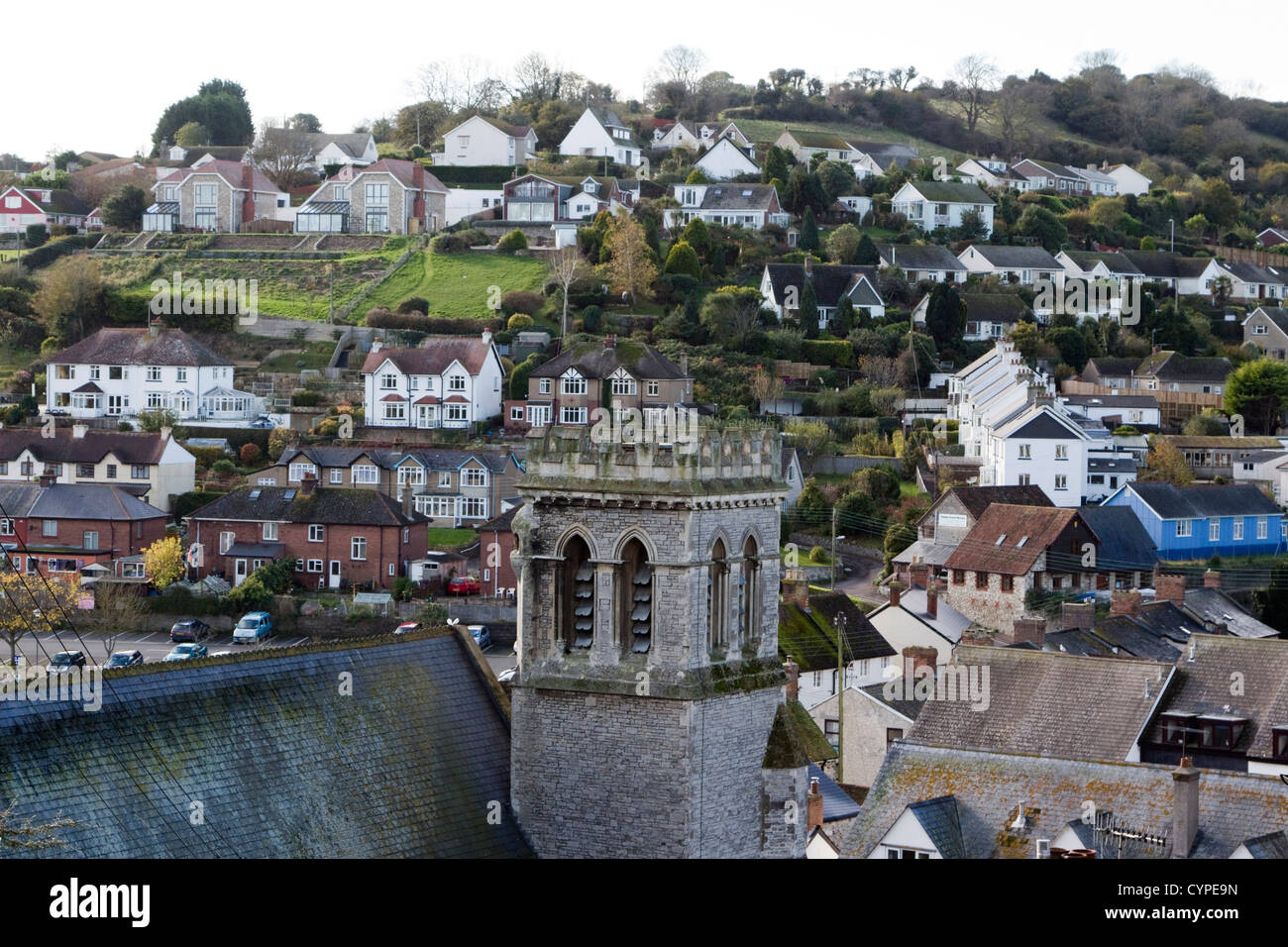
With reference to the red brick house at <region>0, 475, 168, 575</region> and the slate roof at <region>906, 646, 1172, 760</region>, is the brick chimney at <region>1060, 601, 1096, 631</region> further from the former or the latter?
the red brick house at <region>0, 475, 168, 575</region>

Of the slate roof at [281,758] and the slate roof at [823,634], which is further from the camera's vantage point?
the slate roof at [823,634]

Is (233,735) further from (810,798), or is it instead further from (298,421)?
(298,421)

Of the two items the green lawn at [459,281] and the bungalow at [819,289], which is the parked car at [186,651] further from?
the bungalow at [819,289]

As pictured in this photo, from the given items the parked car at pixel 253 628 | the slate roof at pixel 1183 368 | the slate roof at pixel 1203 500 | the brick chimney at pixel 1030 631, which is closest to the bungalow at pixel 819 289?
the slate roof at pixel 1183 368

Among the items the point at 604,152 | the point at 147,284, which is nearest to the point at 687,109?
the point at 604,152

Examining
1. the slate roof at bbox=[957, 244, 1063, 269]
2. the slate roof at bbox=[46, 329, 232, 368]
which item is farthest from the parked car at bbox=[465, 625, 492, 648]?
the slate roof at bbox=[957, 244, 1063, 269]

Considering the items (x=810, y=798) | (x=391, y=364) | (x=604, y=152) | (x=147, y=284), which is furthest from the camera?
(x=604, y=152)
